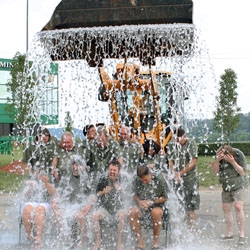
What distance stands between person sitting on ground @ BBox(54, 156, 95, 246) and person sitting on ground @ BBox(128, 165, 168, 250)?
57cm

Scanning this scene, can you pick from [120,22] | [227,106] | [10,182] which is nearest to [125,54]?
[120,22]

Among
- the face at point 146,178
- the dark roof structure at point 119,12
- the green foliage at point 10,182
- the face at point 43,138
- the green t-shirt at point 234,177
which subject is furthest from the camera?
the green foliage at point 10,182

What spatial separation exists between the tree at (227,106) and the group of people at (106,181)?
22.7m

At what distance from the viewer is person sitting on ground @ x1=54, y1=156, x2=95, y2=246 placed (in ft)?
21.0

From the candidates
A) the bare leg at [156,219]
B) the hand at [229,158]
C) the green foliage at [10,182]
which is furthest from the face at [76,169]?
the green foliage at [10,182]

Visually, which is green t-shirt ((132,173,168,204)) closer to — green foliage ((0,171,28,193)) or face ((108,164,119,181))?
face ((108,164,119,181))

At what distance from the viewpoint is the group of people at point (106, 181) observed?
6.38 m

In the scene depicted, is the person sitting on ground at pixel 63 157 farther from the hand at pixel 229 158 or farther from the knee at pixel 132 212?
the hand at pixel 229 158

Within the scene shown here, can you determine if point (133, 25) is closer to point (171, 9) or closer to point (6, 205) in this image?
point (171, 9)

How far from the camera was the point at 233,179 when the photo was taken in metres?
6.98

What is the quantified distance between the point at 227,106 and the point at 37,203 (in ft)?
86.6

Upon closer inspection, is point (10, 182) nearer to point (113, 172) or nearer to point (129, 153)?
point (129, 153)

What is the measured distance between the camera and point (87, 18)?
6176 millimetres

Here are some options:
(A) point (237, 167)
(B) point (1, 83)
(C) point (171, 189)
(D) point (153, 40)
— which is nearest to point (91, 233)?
(C) point (171, 189)
